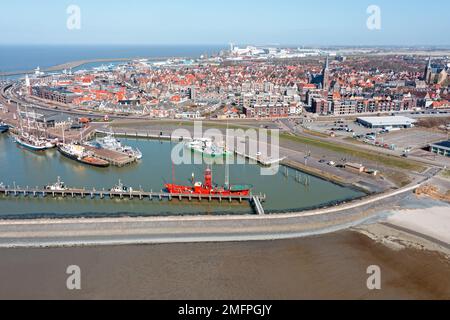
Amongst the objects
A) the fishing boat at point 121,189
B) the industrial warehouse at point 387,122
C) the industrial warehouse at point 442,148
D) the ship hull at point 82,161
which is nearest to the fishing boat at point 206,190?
the fishing boat at point 121,189

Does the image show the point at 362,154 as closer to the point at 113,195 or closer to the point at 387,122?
the point at 387,122

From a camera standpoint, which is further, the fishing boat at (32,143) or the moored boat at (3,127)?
the moored boat at (3,127)

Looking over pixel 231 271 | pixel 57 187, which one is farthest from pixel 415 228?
pixel 57 187

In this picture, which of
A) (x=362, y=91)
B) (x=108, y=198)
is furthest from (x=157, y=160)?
(x=362, y=91)

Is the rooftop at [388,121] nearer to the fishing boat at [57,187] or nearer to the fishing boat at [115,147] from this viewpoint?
the fishing boat at [115,147]

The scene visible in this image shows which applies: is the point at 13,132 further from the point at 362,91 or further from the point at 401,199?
the point at 362,91

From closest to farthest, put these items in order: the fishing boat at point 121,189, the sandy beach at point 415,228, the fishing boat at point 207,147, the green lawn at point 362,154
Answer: the sandy beach at point 415,228 < the fishing boat at point 121,189 < the green lawn at point 362,154 < the fishing boat at point 207,147

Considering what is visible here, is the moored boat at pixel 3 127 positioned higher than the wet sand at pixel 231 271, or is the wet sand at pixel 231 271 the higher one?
the moored boat at pixel 3 127
